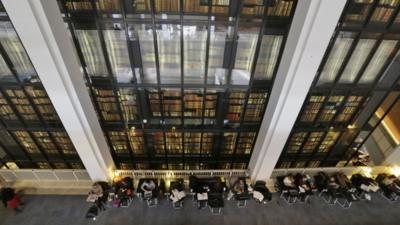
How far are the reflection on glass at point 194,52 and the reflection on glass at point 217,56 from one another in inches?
6.2

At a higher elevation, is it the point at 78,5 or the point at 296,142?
the point at 78,5

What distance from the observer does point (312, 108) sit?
6.59 metres

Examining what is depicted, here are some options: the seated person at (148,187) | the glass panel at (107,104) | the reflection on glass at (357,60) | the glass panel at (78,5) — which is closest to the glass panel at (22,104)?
the glass panel at (107,104)

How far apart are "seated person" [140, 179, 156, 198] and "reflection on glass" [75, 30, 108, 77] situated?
3.29 metres

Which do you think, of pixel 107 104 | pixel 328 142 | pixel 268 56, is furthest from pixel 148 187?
pixel 328 142

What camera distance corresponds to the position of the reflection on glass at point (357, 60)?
5.54 metres

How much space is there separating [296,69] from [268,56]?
82 cm

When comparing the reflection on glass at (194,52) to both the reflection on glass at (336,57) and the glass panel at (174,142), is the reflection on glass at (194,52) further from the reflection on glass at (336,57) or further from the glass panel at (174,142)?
the reflection on glass at (336,57)

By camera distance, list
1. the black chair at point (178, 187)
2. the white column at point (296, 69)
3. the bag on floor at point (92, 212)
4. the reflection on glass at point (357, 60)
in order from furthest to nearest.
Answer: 1. the black chair at point (178, 187)
2. the bag on floor at point (92, 212)
3. the reflection on glass at point (357, 60)
4. the white column at point (296, 69)

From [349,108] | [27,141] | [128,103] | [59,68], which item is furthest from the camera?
[27,141]

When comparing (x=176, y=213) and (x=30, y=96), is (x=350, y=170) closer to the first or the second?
(x=176, y=213)

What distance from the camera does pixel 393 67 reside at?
19.9 feet

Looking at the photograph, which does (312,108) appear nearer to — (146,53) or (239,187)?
(239,187)

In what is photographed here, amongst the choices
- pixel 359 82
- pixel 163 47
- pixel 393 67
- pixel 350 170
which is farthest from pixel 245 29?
pixel 350 170
